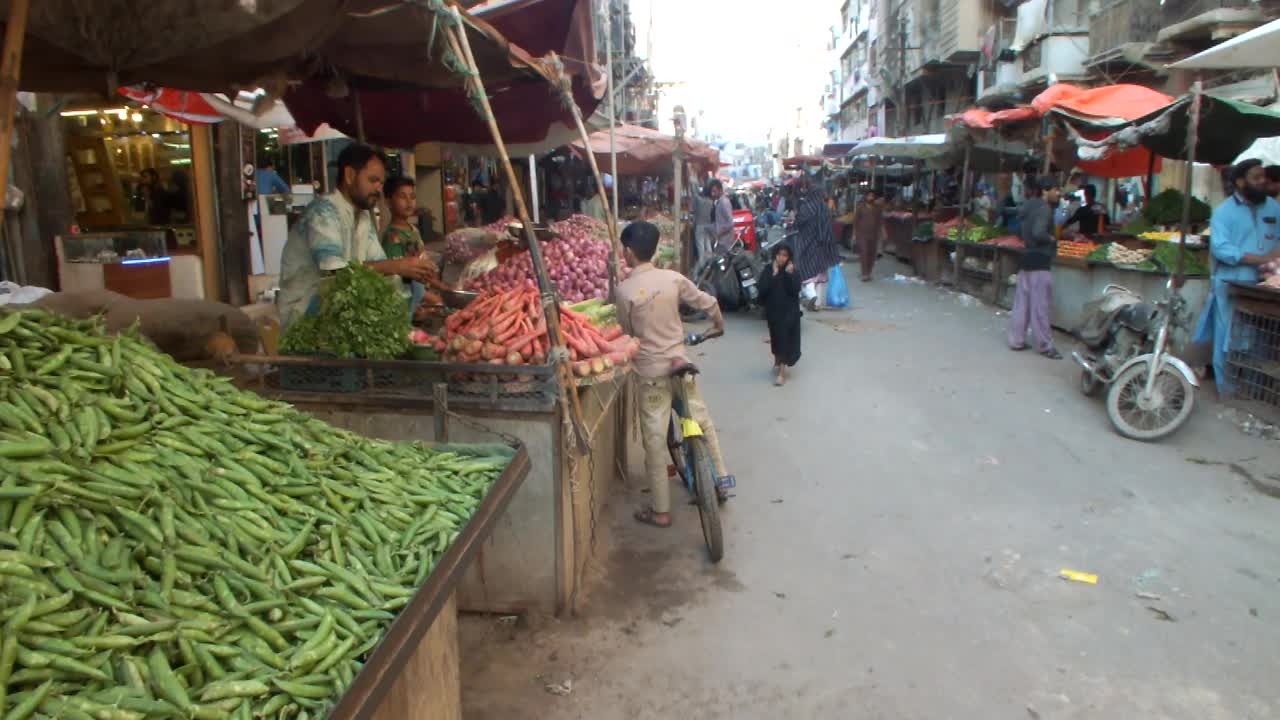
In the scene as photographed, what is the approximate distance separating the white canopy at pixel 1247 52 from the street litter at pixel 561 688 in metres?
7.99

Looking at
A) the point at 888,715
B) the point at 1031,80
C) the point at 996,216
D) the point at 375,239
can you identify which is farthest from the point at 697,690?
the point at 1031,80

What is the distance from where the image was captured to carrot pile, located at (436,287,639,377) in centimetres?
404

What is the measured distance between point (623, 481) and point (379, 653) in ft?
13.9

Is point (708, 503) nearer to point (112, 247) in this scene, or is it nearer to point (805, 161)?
point (112, 247)

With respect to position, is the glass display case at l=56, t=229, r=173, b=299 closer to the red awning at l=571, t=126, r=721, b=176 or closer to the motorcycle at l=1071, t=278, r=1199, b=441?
the red awning at l=571, t=126, r=721, b=176

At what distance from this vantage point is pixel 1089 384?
8.17 m

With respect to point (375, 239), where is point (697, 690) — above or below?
below

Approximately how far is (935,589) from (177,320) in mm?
4237

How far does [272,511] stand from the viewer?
2.34m

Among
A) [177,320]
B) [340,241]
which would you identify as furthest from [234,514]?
[177,320]

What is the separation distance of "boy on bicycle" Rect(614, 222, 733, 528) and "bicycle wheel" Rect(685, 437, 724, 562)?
30 centimetres

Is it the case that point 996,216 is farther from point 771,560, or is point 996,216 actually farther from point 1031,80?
point 771,560

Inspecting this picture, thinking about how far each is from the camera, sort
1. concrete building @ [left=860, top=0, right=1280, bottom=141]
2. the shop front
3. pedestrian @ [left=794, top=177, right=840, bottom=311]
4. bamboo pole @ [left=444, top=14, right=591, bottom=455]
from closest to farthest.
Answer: bamboo pole @ [left=444, top=14, right=591, bottom=455] → the shop front → pedestrian @ [left=794, top=177, right=840, bottom=311] → concrete building @ [left=860, top=0, right=1280, bottom=141]

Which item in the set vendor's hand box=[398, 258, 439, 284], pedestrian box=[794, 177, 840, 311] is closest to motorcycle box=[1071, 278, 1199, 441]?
pedestrian box=[794, 177, 840, 311]
